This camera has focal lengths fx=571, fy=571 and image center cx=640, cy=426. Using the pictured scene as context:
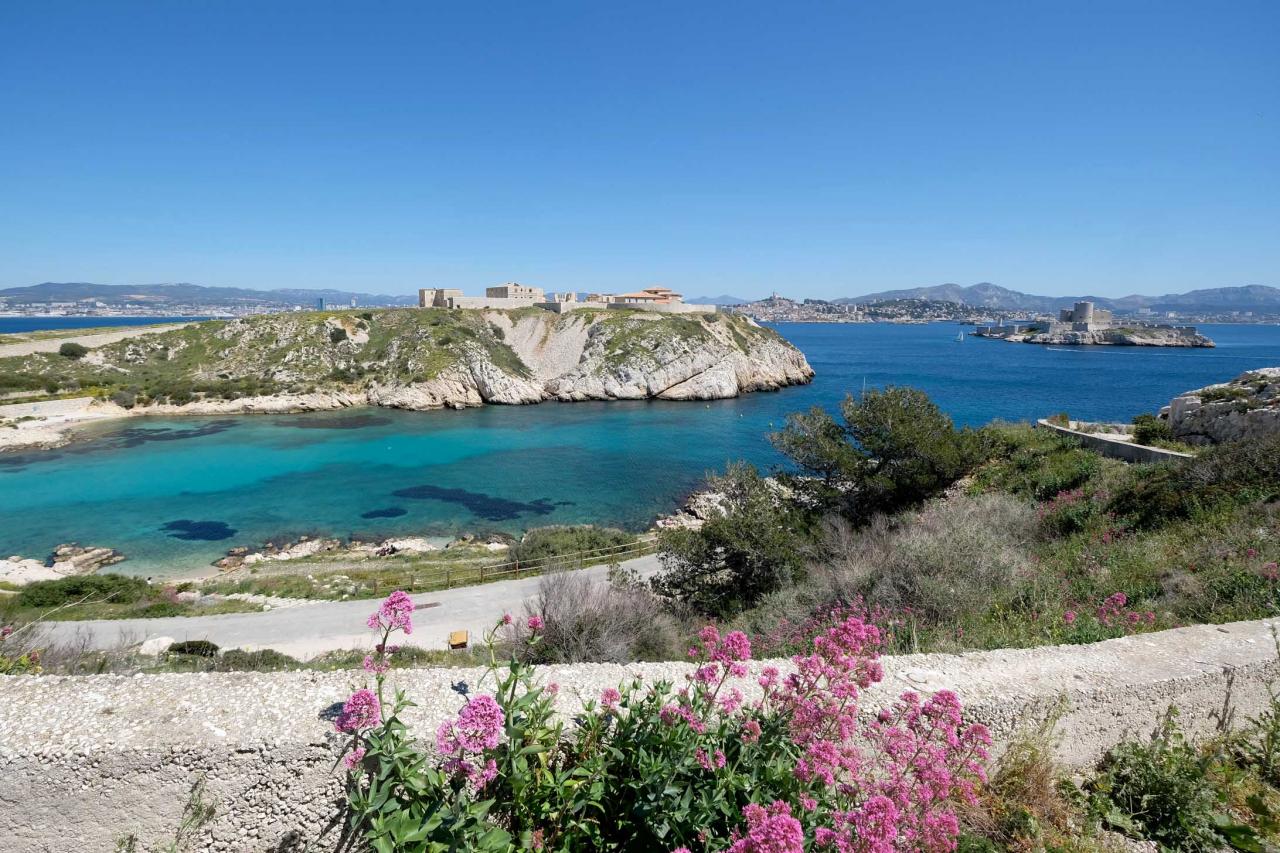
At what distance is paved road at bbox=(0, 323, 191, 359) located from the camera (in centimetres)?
5913

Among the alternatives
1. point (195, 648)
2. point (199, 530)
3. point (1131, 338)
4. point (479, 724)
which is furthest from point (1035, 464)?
point (1131, 338)

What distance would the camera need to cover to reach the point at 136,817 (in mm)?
3420

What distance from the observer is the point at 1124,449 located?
16.7 meters

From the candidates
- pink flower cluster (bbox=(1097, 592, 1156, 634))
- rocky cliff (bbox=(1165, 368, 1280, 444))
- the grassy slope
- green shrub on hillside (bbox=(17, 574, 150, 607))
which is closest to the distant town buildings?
the grassy slope

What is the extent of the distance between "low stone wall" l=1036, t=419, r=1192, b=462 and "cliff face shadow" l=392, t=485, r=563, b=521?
71.0ft

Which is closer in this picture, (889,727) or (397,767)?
(397,767)

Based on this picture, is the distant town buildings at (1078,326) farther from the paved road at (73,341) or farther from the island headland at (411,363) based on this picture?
the paved road at (73,341)

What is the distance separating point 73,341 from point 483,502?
6506 cm

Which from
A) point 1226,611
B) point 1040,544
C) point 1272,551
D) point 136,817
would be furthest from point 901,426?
point 136,817

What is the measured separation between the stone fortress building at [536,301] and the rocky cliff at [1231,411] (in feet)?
219

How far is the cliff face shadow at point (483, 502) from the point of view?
28.3 meters

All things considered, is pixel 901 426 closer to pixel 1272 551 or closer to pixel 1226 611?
pixel 1272 551

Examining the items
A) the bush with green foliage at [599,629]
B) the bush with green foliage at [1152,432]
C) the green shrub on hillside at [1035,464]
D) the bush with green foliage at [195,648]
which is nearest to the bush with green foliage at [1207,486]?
the green shrub on hillside at [1035,464]

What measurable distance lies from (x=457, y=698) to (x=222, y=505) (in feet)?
105
